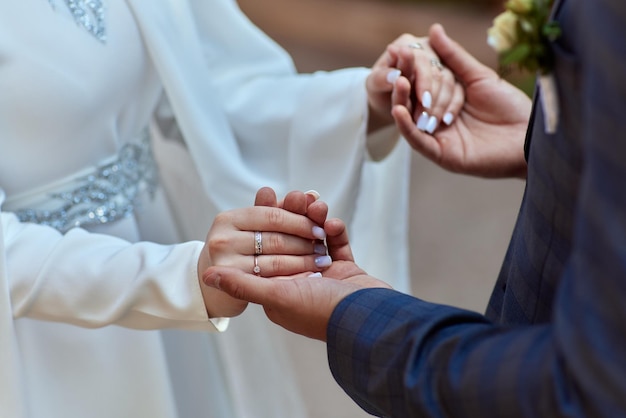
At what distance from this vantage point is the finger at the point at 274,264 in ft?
3.08

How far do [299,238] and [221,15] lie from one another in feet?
1.73

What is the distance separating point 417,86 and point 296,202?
13.2 inches

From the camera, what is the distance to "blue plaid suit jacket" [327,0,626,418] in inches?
22.8

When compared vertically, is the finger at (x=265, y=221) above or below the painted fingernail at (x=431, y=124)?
below

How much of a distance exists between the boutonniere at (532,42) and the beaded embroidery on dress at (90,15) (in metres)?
0.56

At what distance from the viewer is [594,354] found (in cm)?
60

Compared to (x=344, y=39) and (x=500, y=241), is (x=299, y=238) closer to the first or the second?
(x=500, y=241)

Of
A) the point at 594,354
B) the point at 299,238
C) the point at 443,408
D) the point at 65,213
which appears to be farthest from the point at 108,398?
the point at 594,354

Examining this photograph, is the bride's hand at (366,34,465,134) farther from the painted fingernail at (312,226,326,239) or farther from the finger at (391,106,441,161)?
the painted fingernail at (312,226,326,239)

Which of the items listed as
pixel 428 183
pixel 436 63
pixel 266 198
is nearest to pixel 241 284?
pixel 266 198

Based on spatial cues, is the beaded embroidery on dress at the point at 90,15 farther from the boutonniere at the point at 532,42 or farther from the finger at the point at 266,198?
the boutonniere at the point at 532,42

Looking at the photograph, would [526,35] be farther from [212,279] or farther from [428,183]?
[428,183]

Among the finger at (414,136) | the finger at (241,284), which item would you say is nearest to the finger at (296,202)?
the finger at (241,284)

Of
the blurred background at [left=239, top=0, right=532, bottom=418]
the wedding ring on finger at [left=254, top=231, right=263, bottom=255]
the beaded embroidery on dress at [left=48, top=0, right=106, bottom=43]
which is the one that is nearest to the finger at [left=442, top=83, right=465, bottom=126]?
the wedding ring on finger at [left=254, top=231, right=263, bottom=255]
